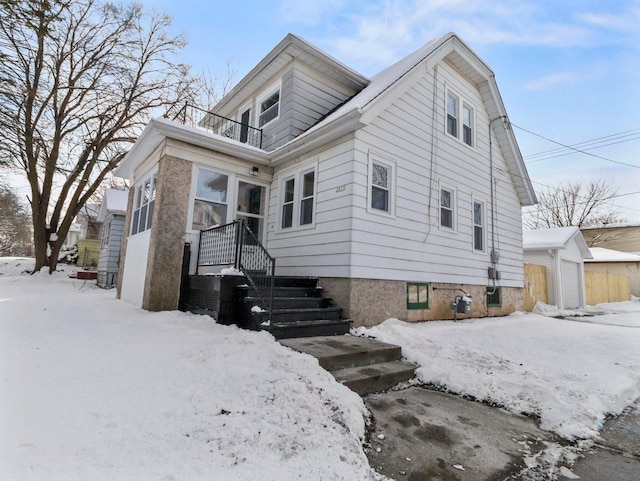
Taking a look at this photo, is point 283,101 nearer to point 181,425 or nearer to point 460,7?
point 460,7

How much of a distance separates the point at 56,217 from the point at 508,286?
22.0m

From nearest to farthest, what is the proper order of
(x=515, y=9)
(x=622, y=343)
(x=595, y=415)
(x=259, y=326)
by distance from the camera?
(x=595, y=415)
(x=259, y=326)
(x=622, y=343)
(x=515, y=9)

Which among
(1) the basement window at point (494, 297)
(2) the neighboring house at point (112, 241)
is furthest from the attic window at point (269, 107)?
(2) the neighboring house at point (112, 241)

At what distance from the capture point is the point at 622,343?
612 cm

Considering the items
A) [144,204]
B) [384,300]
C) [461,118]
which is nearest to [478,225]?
[461,118]

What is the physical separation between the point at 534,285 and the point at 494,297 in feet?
14.8

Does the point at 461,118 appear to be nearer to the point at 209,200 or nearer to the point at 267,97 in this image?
the point at 267,97

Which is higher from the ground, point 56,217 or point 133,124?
point 133,124

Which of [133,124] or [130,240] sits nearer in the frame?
[130,240]

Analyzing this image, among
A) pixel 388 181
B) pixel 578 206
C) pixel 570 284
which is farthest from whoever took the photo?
pixel 578 206

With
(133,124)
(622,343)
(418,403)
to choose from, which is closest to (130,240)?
(418,403)

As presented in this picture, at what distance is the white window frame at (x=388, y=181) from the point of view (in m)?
6.37

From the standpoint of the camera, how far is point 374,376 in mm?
3695

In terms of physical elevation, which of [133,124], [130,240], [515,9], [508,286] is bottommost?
[508,286]
